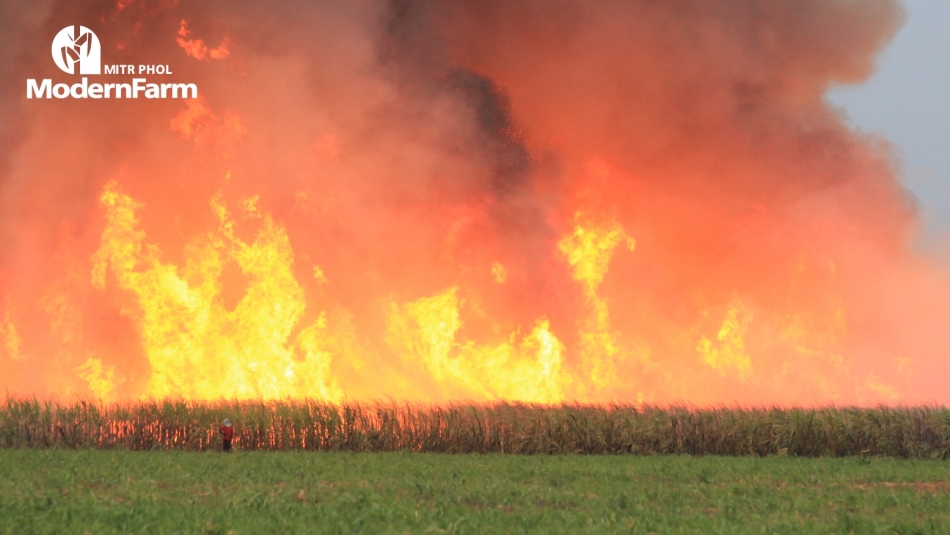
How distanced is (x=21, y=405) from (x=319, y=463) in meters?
15.2

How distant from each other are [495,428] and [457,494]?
49.3 feet

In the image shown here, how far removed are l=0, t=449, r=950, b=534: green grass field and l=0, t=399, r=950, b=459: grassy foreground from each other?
3.46m

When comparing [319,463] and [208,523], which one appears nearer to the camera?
[208,523]

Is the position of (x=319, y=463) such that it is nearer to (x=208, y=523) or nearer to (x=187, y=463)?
(x=187, y=463)

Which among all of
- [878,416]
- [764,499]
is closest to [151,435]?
[764,499]

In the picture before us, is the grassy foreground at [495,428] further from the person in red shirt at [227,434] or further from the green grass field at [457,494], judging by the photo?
the green grass field at [457,494]

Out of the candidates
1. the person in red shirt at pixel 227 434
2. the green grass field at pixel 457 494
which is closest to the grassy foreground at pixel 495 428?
the person in red shirt at pixel 227 434

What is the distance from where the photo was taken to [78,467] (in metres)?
26.4

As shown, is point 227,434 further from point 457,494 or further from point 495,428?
point 457,494

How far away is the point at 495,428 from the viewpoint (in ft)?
119

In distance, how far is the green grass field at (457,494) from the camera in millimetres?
16750

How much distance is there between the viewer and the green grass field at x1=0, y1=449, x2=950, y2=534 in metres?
16.8

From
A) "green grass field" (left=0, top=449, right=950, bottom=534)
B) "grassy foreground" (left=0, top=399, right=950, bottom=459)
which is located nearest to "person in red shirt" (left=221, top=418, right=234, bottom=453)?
"grassy foreground" (left=0, top=399, right=950, bottom=459)

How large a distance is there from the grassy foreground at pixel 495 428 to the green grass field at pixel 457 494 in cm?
346
